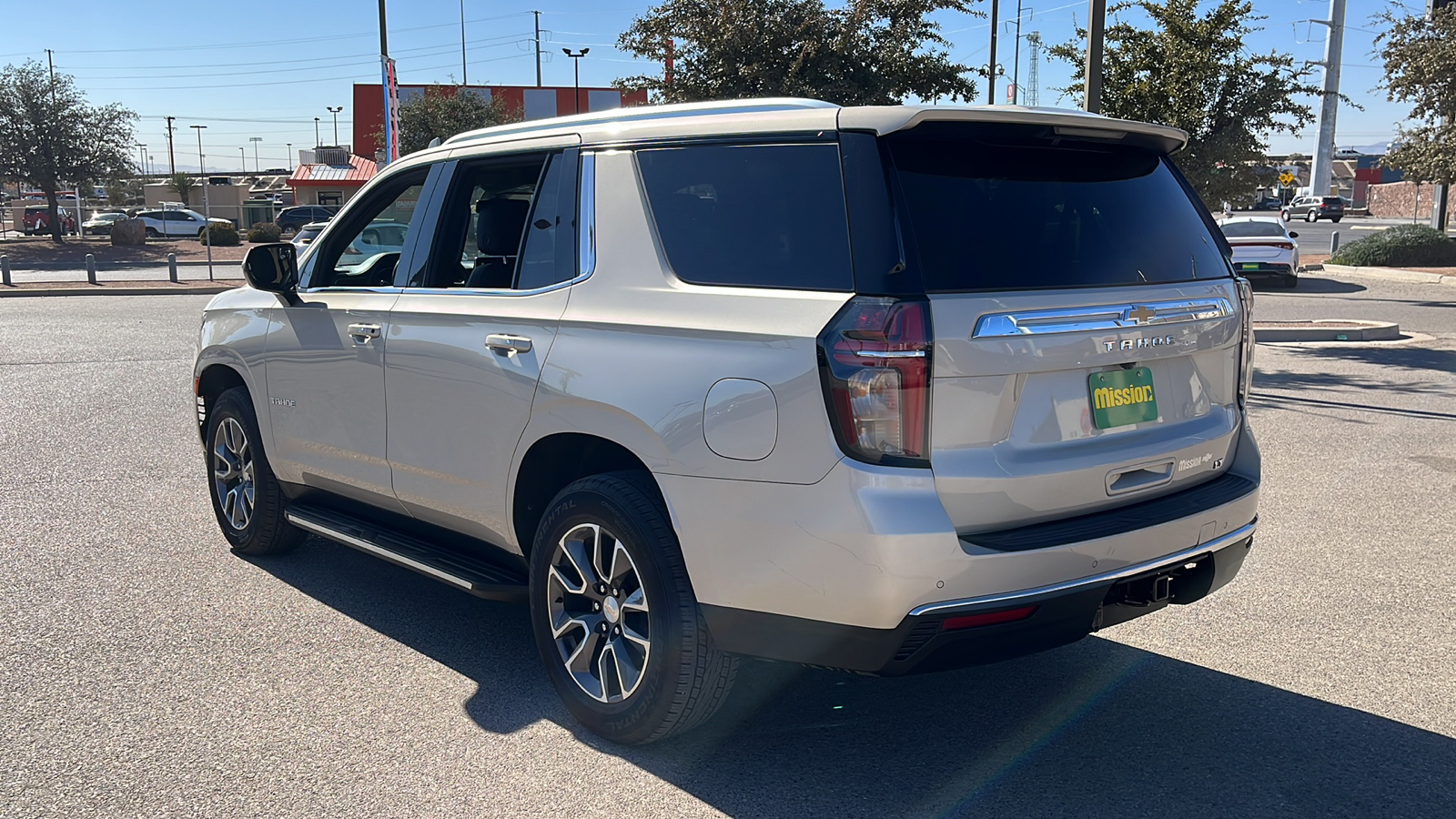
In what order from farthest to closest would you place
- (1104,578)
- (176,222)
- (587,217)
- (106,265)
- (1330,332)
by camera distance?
1. (176,222)
2. (106,265)
3. (1330,332)
4. (587,217)
5. (1104,578)

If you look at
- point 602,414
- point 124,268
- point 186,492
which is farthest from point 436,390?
point 124,268

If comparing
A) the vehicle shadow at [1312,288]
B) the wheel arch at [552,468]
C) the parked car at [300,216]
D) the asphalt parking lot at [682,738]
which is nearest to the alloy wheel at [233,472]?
the asphalt parking lot at [682,738]

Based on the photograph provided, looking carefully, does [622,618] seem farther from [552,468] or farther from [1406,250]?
[1406,250]

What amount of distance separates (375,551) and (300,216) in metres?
53.7

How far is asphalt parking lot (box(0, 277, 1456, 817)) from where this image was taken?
11.4 feet

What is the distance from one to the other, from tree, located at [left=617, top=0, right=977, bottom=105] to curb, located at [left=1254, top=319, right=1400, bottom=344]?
19.3ft

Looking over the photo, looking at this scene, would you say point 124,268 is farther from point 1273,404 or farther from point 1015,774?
point 1015,774

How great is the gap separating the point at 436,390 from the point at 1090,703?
2.60 metres

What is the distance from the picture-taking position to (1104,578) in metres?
3.36

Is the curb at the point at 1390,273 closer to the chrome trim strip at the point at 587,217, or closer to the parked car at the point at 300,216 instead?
the chrome trim strip at the point at 587,217

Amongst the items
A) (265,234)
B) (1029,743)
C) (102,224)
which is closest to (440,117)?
(265,234)

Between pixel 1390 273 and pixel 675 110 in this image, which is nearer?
pixel 675 110

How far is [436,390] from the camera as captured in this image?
14.4 ft

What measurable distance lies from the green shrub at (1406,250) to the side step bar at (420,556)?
93.6ft
